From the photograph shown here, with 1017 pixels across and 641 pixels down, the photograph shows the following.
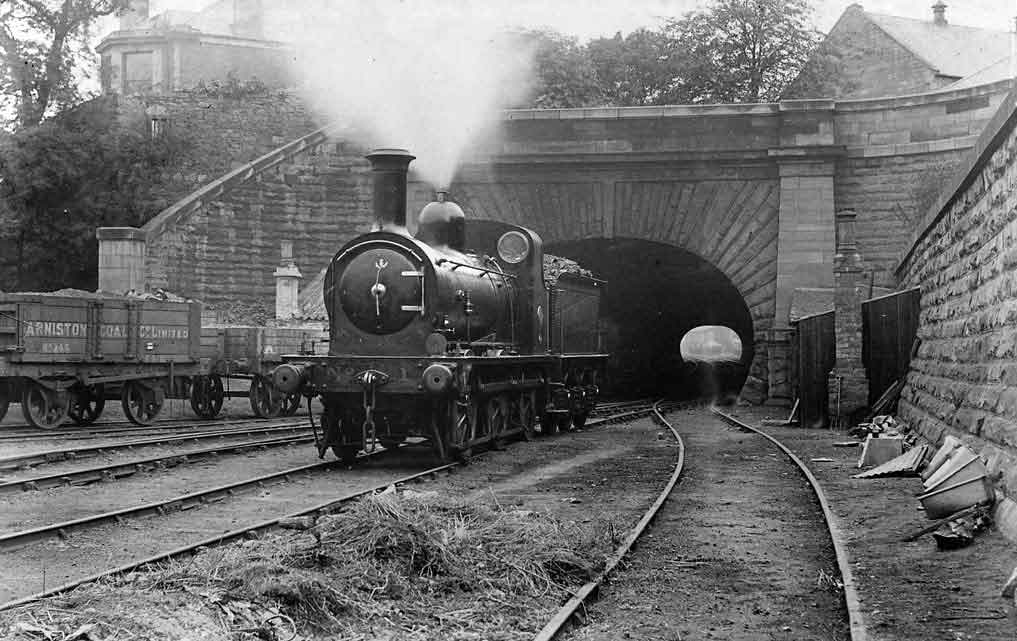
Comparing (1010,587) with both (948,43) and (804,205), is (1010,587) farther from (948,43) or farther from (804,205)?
(948,43)

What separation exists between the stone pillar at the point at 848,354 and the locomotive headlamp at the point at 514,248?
497cm

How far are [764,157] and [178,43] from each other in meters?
32.3

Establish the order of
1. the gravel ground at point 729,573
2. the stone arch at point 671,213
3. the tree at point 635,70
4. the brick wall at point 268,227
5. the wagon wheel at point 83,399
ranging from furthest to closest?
the tree at point 635,70 < the brick wall at point 268,227 < the stone arch at point 671,213 < the wagon wheel at point 83,399 < the gravel ground at point 729,573

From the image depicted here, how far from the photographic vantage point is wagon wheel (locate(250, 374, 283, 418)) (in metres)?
19.0

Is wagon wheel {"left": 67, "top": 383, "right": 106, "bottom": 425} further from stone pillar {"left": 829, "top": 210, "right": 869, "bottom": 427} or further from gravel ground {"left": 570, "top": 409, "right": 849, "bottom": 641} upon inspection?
stone pillar {"left": 829, "top": 210, "right": 869, "bottom": 427}

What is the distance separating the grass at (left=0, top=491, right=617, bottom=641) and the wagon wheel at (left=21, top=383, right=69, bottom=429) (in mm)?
9840

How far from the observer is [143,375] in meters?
16.7

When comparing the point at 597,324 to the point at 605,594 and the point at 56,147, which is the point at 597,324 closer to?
the point at 605,594

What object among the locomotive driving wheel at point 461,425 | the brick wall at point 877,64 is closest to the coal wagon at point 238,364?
the locomotive driving wheel at point 461,425

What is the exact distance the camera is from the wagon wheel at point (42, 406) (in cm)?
1541

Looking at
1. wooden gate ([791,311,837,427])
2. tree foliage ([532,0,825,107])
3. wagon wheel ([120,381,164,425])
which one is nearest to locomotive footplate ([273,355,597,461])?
wagon wheel ([120,381,164,425])

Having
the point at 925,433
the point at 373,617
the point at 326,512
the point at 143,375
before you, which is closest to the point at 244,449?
the point at 143,375

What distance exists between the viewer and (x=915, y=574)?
6473 millimetres

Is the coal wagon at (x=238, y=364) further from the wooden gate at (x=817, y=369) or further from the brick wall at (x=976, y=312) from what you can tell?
the brick wall at (x=976, y=312)
